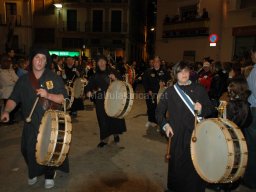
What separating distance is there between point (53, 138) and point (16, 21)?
35512 mm

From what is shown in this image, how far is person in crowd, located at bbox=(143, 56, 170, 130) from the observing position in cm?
855

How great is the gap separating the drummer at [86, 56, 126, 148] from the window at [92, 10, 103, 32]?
3247 cm

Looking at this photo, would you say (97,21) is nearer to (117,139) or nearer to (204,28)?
(204,28)

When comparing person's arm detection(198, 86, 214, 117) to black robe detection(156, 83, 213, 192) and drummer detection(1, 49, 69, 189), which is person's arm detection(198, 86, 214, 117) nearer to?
black robe detection(156, 83, 213, 192)

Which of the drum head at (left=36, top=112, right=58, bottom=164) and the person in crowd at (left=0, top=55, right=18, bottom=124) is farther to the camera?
the person in crowd at (left=0, top=55, right=18, bottom=124)

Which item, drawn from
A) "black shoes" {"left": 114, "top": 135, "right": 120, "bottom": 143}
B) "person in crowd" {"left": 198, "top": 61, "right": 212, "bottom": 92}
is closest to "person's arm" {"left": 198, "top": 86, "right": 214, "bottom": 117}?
"black shoes" {"left": 114, "top": 135, "right": 120, "bottom": 143}

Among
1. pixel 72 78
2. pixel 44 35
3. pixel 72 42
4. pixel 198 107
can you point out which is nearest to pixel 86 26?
pixel 72 42

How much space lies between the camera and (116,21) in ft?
127

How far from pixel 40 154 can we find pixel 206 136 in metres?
2.20

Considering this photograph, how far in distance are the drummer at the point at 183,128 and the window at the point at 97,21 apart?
35.5m

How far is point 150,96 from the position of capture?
28.9 feet

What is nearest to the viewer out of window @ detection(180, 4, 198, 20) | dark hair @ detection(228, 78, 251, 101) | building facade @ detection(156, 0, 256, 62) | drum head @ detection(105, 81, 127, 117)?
dark hair @ detection(228, 78, 251, 101)

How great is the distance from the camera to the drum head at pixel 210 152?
3480mm

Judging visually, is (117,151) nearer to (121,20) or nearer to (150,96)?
(150,96)
